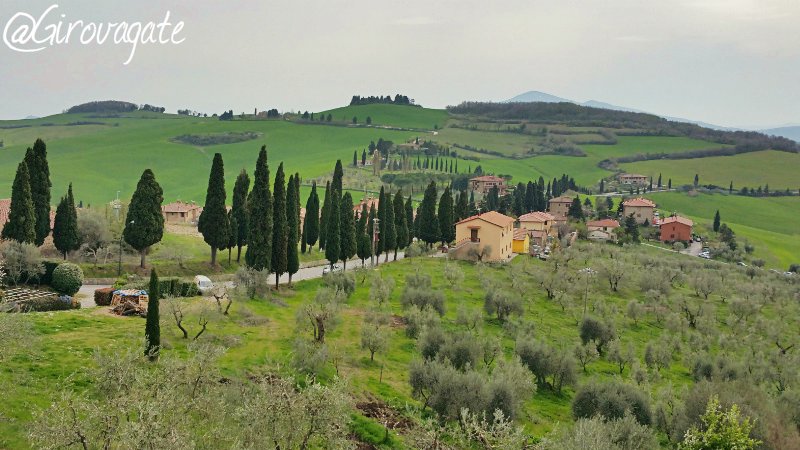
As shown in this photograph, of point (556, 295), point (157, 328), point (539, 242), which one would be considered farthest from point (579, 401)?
point (539, 242)

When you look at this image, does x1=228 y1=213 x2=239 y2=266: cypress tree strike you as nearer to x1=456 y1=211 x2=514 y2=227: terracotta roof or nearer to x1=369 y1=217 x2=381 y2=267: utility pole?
x1=369 y1=217 x2=381 y2=267: utility pole

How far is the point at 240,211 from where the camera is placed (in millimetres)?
64812

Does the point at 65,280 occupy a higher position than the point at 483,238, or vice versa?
the point at 65,280

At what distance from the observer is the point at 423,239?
286 feet

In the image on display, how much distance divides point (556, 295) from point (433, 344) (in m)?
30.5

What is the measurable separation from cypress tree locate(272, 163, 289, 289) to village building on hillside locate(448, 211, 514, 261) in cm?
3244

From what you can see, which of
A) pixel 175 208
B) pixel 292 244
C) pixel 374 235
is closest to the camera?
pixel 292 244

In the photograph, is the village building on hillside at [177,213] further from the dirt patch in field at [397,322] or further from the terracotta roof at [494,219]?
the dirt patch in field at [397,322]

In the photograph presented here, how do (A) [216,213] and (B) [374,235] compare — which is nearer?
(A) [216,213]

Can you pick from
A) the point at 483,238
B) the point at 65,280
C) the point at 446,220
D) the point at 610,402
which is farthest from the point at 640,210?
the point at 65,280

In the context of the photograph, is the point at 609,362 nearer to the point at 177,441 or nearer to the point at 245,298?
the point at 245,298

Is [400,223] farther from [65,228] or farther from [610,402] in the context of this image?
[610,402]

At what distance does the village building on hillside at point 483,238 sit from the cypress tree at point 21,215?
4850cm

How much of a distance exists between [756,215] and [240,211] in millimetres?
139531
